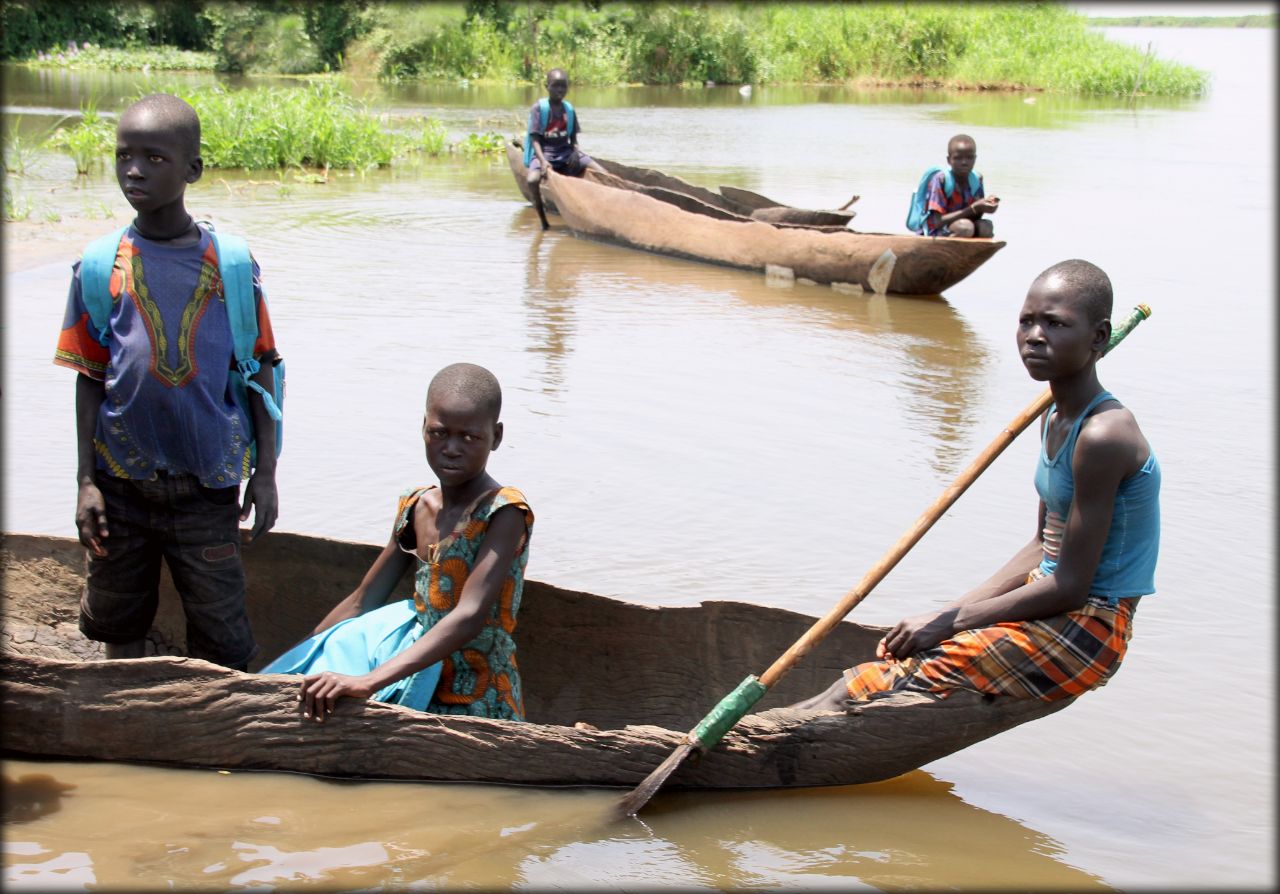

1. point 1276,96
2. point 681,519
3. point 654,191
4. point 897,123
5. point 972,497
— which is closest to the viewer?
point 681,519

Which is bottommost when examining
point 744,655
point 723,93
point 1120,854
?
point 1120,854

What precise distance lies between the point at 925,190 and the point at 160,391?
6638 mm

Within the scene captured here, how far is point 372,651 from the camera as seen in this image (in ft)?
10.5

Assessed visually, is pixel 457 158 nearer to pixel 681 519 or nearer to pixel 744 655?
pixel 681 519

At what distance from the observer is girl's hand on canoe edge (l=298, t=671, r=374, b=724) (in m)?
2.90

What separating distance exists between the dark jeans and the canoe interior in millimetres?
393

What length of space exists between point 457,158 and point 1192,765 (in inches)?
556

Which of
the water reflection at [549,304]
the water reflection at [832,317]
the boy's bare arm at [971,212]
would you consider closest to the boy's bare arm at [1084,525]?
the water reflection at [832,317]

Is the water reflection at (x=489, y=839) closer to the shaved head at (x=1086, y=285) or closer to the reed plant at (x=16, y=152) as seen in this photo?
the shaved head at (x=1086, y=285)

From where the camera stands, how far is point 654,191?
10578 mm

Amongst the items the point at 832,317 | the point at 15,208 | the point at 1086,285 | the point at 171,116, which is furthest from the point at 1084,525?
the point at 15,208

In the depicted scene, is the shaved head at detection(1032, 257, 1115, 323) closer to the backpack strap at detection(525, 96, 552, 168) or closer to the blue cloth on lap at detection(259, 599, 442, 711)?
the blue cloth on lap at detection(259, 599, 442, 711)

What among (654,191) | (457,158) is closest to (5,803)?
(654,191)

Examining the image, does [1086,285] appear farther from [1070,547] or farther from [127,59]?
[127,59]
